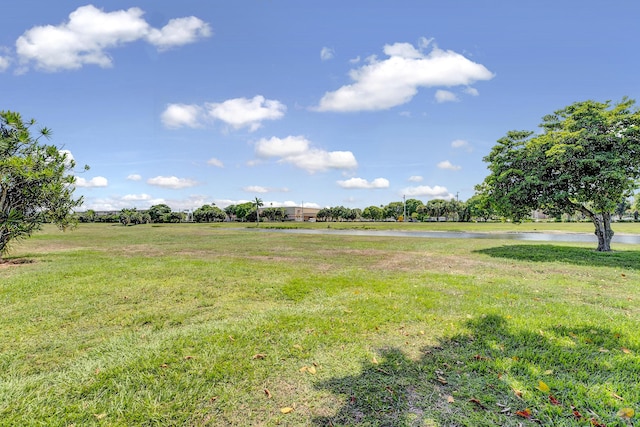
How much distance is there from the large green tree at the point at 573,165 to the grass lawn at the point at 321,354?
7.57m

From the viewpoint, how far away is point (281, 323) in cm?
579

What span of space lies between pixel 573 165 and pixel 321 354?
16.6 metres

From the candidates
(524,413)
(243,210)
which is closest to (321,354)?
(524,413)

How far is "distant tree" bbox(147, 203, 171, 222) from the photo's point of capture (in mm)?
116325

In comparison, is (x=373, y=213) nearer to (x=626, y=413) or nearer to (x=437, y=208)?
(x=437, y=208)

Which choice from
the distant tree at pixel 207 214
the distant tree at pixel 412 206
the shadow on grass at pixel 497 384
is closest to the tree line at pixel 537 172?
the shadow on grass at pixel 497 384

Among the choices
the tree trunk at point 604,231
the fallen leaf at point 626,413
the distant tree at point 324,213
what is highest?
the distant tree at point 324,213

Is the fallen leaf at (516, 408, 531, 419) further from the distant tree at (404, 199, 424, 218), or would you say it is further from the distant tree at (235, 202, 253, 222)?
the distant tree at (235, 202, 253, 222)

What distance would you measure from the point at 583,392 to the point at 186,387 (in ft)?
15.2

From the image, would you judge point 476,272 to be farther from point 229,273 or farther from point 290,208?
point 290,208

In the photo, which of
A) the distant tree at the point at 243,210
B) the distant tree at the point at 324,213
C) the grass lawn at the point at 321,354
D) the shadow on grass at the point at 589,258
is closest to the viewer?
the grass lawn at the point at 321,354

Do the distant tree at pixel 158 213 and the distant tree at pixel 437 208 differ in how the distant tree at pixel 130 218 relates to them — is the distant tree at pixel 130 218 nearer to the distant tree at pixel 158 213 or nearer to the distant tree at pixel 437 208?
the distant tree at pixel 158 213

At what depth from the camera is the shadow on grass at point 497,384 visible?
313 centimetres

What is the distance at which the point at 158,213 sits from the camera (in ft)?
386
